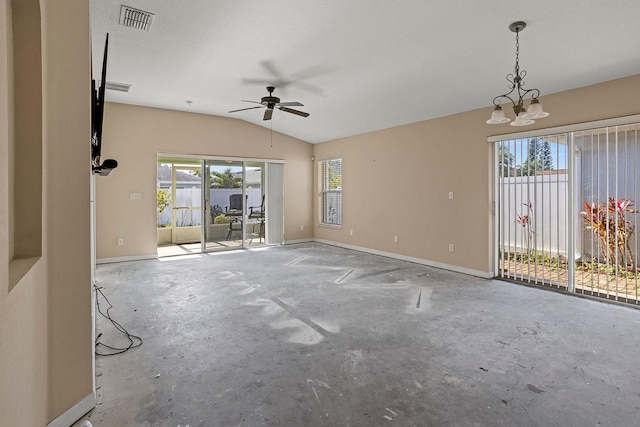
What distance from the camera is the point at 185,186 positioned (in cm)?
878

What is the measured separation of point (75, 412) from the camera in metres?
1.81

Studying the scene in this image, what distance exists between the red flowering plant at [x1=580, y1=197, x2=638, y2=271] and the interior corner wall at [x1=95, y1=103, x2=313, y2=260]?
6.45m

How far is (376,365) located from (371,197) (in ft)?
16.0

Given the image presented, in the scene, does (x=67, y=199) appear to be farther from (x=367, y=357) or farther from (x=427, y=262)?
(x=427, y=262)

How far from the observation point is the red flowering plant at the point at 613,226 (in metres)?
4.23

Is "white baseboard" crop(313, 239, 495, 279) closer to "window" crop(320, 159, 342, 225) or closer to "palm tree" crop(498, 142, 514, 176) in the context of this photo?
"window" crop(320, 159, 342, 225)

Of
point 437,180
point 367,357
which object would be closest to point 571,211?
point 437,180

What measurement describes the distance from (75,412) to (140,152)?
5424mm

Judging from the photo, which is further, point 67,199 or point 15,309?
point 67,199

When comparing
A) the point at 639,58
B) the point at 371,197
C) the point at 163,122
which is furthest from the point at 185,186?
the point at 639,58

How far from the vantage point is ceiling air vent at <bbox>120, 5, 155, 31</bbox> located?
304 centimetres

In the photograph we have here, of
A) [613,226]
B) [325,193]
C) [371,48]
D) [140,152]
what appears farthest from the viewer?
[325,193]

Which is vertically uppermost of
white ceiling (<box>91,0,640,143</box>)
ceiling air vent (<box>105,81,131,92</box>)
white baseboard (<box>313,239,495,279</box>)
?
ceiling air vent (<box>105,81,131,92</box>)

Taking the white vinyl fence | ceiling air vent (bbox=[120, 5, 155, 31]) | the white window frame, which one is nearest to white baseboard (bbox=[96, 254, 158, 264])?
the white vinyl fence
